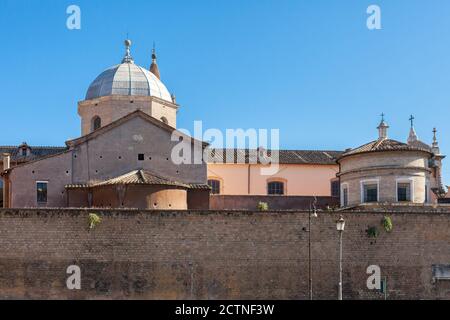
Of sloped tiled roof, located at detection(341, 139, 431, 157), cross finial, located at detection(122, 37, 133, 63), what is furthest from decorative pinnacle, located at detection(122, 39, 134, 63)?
sloped tiled roof, located at detection(341, 139, 431, 157)

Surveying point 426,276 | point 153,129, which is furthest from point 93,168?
point 426,276

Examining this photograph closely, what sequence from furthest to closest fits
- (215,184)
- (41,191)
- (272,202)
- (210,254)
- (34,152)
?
(34,152) < (215,184) < (272,202) < (41,191) < (210,254)

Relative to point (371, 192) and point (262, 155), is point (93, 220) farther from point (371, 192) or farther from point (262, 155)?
point (262, 155)

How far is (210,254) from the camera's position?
104 feet

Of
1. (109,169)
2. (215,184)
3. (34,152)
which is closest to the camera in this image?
(109,169)

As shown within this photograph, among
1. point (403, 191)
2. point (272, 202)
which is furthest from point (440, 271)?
point (272, 202)

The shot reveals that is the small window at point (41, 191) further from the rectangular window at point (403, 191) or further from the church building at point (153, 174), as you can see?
the rectangular window at point (403, 191)

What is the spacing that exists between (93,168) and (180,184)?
200 inches

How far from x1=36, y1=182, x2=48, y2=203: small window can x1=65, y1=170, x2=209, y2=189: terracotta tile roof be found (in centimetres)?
148

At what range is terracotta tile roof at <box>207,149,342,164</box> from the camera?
50.2m

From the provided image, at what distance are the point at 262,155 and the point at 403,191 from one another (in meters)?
14.4

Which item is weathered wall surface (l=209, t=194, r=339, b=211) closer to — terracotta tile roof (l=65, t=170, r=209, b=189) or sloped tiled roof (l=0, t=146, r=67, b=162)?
terracotta tile roof (l=65, t=170, r=209, b=189)

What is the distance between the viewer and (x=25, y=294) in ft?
101

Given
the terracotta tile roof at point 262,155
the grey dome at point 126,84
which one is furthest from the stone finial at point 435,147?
the grey dome at point 126,84
